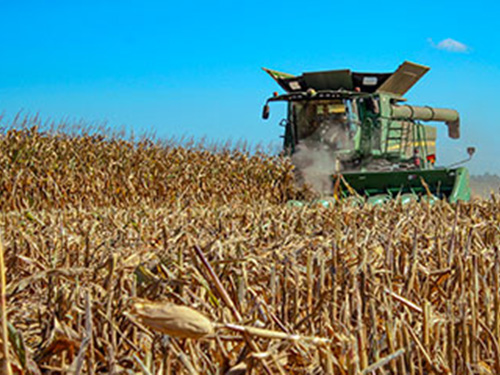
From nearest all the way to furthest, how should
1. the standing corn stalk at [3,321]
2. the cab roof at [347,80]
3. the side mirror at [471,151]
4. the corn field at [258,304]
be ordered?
the standing corn stalk at [3,321], the corn field at [258,304], the side mirror at [471,151], the cab roof at [347,80]

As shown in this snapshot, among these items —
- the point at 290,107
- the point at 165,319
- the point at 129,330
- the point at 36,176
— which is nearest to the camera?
the point at 165,319

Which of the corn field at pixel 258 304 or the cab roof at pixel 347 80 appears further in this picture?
the cab roof at pixel 347 80

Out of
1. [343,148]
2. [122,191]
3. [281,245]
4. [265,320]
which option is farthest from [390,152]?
[265,320]

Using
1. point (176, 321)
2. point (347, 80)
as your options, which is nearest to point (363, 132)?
point (347, 80)

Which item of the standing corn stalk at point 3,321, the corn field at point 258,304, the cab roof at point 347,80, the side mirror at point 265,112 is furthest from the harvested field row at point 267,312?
the cab roof at point 347,80

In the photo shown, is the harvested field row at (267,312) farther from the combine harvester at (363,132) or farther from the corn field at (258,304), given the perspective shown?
the combine harvester at (363,132)

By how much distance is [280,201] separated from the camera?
1274 cm

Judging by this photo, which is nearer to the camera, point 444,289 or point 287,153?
point 444,289

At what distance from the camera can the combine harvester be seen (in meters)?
10.9

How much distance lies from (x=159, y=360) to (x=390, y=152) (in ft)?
37.8

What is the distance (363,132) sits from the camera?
12055 mm

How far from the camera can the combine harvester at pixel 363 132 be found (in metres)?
10.9

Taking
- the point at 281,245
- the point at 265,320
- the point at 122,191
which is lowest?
the point at 265,320

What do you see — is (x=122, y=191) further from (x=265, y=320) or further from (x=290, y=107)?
(x=265, y=320)
